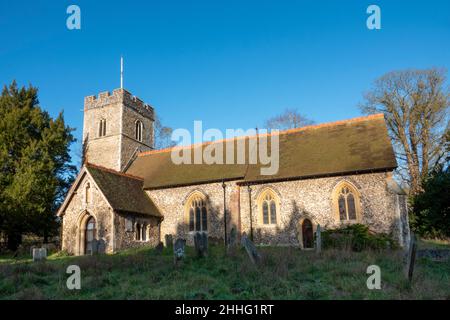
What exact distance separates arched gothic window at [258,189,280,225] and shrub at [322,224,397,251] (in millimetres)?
4073

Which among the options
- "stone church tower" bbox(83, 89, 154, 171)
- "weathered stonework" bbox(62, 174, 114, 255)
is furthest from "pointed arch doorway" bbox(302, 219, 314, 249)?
"stone church tower" bbox(83, 89, 154, 171)

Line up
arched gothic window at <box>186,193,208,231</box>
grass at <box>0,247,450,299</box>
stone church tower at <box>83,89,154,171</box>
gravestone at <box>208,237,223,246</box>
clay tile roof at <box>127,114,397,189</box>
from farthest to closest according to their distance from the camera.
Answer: stone church tower at <box>83,89,154,171</box> → arched gothic window at <box>186,193,208,231</box> → gravestone at <box>208,237,223,246</box> → clay tile roof at <box>127,114,397,189</box> → grass at <box>0,247,450,299</box>

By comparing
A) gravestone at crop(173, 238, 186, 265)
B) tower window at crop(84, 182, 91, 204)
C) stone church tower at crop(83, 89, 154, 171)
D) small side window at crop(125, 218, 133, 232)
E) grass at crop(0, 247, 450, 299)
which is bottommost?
grass at crop(0, 247, 450, 299)

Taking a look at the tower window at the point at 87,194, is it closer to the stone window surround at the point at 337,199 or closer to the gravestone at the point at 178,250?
the gravestone at the point at 178,250

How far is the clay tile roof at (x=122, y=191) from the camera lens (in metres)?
20.4

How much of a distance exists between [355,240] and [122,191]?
13425 millimetres

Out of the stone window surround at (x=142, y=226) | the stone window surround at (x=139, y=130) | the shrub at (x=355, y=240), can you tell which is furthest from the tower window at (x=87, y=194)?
the shrub at (x=355, y=240)

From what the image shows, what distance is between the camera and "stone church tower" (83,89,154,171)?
2809 centimetres

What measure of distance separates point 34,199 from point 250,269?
69.3 ft

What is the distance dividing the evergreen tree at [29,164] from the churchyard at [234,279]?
1458 cm

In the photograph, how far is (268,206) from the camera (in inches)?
816

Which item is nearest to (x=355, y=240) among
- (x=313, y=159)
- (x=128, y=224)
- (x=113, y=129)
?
(x=313, y=159)

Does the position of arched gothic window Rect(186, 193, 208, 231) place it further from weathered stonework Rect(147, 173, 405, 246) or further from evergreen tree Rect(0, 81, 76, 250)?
evergreen tree Rect(0, 81, 76, 250)
